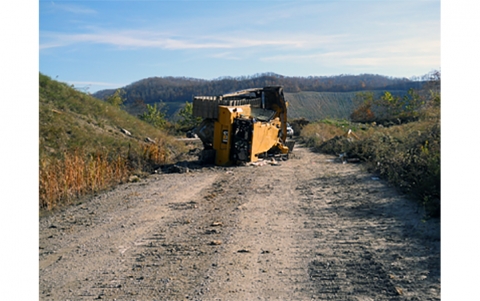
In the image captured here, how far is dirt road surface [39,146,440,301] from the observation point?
5.13 m

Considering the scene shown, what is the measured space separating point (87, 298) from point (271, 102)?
15.7m

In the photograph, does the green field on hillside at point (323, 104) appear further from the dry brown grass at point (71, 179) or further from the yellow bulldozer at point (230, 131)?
the dry brown grass at point (71, 179)

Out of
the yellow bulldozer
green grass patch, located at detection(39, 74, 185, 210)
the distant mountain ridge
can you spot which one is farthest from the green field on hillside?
the yellow bulldozer

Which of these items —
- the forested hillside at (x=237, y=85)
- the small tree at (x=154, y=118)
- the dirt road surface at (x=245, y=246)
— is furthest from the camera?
the forested hillside at (x=237, y=85)

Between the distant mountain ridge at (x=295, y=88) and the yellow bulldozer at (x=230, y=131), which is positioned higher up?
the distant mountain ridge at (x=295, y=88)

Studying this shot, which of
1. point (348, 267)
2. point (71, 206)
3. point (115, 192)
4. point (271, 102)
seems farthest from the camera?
point (271, 102)

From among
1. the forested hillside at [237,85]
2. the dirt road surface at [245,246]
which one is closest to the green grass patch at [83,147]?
the dirt road surface at [245,246]

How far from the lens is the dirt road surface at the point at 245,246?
202 inches

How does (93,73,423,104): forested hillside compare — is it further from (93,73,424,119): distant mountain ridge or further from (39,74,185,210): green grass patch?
(39,74,185,210): green grass patch

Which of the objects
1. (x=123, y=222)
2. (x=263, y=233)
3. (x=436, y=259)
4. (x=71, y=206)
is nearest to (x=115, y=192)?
(x=71, y=206)

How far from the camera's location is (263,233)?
24.0 feet

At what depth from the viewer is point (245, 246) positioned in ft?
21.9

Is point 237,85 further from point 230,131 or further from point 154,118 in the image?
point 230,131

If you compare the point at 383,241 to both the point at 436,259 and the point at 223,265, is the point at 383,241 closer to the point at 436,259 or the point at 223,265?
the point at 436,259
